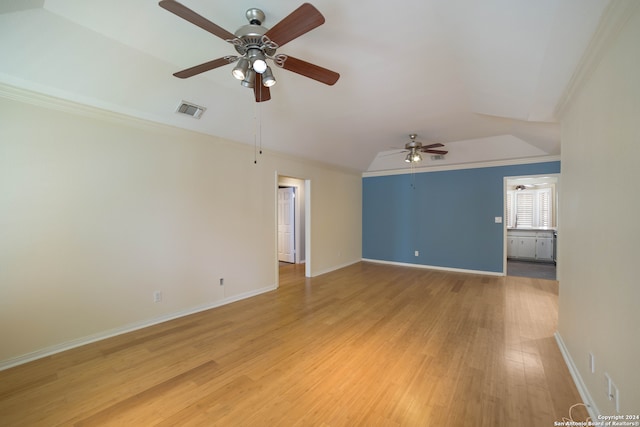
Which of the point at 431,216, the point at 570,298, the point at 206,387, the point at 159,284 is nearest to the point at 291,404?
the point at 206,387

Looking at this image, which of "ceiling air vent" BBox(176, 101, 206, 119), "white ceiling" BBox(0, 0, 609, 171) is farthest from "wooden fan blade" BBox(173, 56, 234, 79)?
"ceiling air vent" BBox(176, 101, 206, 119)

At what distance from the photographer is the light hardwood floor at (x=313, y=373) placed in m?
1.77

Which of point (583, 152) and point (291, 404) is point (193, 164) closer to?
point (291, 404)

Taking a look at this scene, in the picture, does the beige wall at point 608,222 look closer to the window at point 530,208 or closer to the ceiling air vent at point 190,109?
the ceiling air vent at point 190,109

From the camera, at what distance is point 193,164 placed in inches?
140

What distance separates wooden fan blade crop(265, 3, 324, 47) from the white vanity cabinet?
8.25 m

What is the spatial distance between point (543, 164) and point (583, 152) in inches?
161

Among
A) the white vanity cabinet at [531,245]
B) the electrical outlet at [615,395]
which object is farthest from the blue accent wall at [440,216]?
the electrical outlet at [615,395]

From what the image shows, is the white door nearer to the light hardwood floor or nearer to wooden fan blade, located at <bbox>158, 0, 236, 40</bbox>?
the light hardwood floor

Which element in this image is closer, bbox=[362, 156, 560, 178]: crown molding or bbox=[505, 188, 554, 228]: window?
bbox=[362, 156, 560, 178]: crown molding

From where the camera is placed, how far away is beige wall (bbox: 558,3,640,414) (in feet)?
4.14

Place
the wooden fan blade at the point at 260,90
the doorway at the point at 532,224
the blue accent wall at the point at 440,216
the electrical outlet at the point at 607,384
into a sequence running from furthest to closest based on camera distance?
the doorway at the point at 532,224
the blue accent wall at the point at 440,216
the wooden fan blade at the point at 260,90
the electrical outlet at the point at 607,384

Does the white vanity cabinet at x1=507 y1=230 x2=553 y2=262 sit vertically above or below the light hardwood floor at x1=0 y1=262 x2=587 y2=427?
above

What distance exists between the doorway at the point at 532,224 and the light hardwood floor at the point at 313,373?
4124mm
